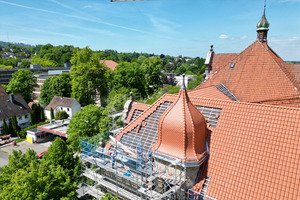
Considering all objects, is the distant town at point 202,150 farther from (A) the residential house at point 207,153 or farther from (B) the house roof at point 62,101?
(B) the house roof at point 62,101

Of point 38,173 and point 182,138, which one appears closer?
point 182,138

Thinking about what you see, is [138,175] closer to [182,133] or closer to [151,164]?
[151,164]

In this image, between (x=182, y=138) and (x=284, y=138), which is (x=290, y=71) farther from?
(x=182, y=138)

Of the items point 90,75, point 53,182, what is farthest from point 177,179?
point 90,75

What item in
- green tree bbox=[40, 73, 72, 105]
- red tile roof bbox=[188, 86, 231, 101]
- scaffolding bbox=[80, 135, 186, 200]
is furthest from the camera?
green tree bbox=[40, 73, 72, 105]

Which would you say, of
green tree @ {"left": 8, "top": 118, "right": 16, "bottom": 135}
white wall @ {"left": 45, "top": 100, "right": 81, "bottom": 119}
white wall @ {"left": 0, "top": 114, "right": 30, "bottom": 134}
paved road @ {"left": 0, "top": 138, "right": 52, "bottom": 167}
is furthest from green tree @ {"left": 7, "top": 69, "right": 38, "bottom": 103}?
paved road @ {"left": 0, "top": 138, "right": 52, "bottom": 167}

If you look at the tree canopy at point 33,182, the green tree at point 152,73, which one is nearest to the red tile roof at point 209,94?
the tree canopy at point 33,182

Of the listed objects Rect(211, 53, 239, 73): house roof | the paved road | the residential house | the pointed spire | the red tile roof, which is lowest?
the paved road

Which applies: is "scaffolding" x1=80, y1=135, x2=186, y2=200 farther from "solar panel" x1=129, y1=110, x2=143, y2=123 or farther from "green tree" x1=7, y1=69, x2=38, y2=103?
"green tree" x1=7, y1=69, x2=38, y2=103
